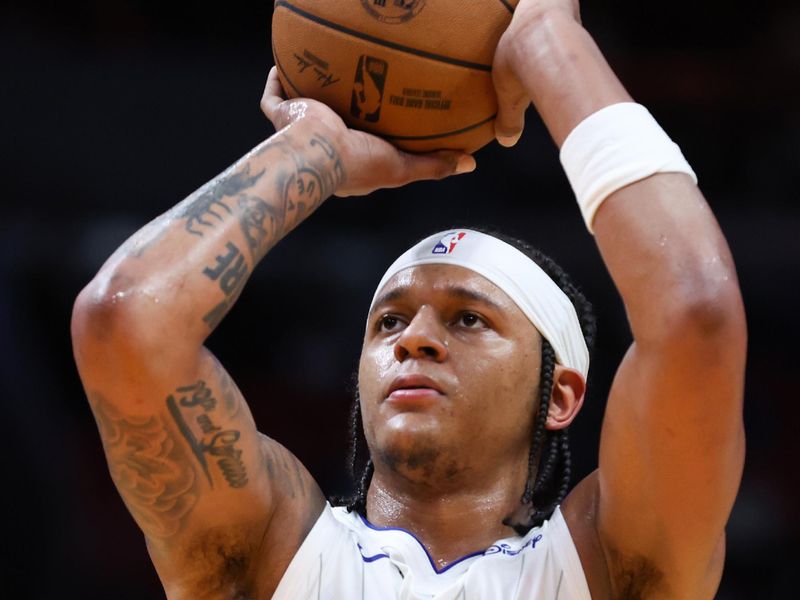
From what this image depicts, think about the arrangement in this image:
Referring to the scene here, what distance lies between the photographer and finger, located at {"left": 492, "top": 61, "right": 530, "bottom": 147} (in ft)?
8.36

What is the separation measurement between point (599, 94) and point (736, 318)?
0.56 m

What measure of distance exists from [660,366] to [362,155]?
2.83 feet

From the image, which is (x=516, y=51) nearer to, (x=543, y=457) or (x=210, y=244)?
(x=210, y=244)

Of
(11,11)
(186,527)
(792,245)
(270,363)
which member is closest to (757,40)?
(792,245)

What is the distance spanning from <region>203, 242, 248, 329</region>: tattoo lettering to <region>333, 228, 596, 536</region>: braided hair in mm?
821

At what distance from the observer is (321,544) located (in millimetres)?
2547

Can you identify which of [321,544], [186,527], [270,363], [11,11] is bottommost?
[270,363]

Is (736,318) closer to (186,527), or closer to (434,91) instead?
(434,91)

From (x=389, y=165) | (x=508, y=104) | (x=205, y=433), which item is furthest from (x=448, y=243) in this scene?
(x=205, y=433)

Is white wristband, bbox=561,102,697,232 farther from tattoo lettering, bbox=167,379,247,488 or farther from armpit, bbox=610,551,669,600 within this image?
tattoo lettering, bbox=167,379,247,488

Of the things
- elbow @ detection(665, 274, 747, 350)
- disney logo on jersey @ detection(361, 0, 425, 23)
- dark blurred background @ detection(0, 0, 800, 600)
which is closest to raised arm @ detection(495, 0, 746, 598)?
elbow @ detection(665, 274, 747, 350)

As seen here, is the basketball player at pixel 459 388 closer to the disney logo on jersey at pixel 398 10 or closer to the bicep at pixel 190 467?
the bicep at pixel 190 467

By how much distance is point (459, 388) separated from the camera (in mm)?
2637

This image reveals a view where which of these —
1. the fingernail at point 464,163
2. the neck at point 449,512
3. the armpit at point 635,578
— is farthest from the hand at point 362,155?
the armpit at point 635,578
